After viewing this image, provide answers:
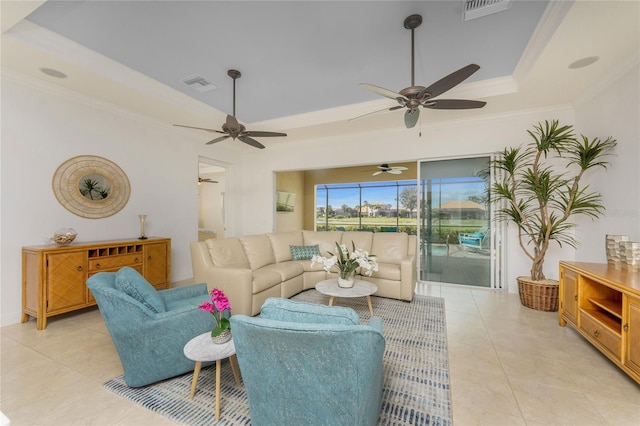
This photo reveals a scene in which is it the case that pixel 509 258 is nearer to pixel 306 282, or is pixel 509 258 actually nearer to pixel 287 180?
pixel 306 282

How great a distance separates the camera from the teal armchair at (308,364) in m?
1.02

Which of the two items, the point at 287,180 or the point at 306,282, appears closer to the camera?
the point at 306,282

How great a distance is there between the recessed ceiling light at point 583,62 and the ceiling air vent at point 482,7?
1298mm

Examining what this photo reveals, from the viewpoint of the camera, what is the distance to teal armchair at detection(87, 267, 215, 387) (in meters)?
1.82

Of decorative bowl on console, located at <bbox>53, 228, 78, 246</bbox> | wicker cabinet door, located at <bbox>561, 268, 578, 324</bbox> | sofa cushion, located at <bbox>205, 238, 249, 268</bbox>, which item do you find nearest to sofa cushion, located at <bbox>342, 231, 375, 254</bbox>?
sofa cushion, located at <bbox>205, 238, 249, 268</bbox>

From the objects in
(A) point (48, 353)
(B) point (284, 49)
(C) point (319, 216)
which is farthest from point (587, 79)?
(C) point (319, 216)

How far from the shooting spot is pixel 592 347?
2.53 meters

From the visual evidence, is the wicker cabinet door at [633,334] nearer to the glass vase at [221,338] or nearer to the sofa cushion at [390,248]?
the sofa cushion at [390,248]

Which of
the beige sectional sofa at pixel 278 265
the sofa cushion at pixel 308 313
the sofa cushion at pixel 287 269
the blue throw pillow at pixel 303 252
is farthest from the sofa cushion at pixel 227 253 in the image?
the sofa cushion at pixel 308 313

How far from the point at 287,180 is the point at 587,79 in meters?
6.51

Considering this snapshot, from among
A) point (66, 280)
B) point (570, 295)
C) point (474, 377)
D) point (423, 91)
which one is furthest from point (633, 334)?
point (66, 280)

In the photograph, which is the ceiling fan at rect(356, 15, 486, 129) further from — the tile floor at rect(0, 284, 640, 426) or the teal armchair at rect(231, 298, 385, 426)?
the tile floor at rect(0, 284, 640, 426)

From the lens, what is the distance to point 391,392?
189 cm

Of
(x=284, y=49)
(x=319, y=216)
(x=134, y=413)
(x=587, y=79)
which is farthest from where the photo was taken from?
(x=319, y=216)
